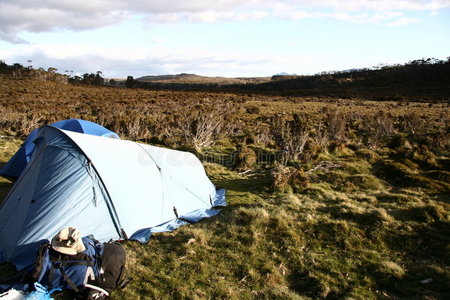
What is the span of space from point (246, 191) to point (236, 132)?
7.90m

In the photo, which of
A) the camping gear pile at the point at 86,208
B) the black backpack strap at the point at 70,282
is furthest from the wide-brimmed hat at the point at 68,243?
the black backpack strap at the point at 70,282

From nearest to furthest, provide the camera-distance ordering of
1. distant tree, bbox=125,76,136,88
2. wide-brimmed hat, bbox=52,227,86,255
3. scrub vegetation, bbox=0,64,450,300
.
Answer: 1. wide-brimmed hat, bbox=52,227,86,255
2. scrub vegetation, bbox=0,64,450,300
3. distant tree, bbox=125,76,136,88

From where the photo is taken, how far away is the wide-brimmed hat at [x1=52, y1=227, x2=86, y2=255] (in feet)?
13.1

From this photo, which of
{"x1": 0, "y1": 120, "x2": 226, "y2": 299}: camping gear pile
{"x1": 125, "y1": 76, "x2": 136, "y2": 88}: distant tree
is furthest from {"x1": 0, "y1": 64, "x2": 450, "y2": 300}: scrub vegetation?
{"x1": 125, "y1": 76, "x2": 136, "y2": 88}: distant tree

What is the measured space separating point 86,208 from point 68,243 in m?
1.27

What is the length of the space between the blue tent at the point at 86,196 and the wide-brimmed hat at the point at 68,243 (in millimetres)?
872

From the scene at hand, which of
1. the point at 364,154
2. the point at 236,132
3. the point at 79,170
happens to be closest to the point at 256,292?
the point at 79,170

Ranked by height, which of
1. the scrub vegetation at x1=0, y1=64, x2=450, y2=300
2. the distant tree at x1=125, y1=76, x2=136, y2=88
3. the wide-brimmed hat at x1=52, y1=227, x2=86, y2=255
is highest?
the distant tree at x1=125, y1=76, x2=136, y2=88

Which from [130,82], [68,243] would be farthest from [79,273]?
[130,82]

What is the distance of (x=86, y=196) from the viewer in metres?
5.27

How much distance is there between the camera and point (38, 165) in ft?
17.5

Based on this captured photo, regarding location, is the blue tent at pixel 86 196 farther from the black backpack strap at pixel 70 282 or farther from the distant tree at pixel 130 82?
the distant tree at pixel 130 82

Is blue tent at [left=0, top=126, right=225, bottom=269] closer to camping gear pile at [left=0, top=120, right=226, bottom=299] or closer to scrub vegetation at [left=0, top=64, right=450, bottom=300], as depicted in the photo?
camping gear pile at [left=0, top=120, right=226, bottom=299]

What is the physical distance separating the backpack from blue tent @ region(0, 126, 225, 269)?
77cm
